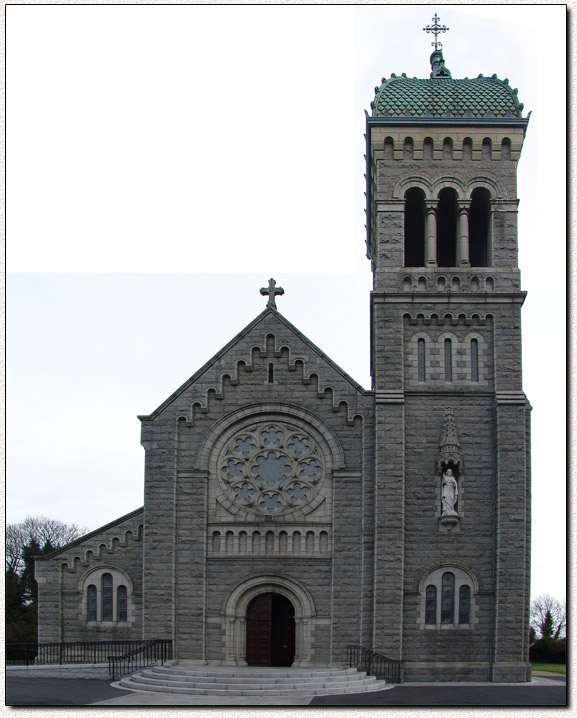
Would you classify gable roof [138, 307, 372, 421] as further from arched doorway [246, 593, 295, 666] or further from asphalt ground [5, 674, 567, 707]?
asphalt ground [5, 674, 567, 707]

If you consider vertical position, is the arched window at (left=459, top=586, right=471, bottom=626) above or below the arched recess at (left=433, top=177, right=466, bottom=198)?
below

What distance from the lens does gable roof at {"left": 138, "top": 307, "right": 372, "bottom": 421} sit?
101 ft

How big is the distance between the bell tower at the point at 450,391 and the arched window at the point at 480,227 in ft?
0.28

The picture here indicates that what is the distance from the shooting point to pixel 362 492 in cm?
2986

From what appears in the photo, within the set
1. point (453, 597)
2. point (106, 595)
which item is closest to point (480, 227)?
point (453, 597)

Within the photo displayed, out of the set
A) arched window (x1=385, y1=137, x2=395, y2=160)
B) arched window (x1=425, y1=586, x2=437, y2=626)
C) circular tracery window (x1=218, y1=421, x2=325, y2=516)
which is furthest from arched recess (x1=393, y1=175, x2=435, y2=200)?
arched window (x1=425, y1=586, x2=437, y2=626)

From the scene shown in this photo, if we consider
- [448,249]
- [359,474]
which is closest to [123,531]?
[359,474]

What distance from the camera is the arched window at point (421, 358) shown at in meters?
30.8

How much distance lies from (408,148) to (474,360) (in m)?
7.23

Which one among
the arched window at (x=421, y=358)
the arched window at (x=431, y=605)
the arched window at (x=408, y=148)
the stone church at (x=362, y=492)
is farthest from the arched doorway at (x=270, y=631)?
the arched window at (x=408, y=148)

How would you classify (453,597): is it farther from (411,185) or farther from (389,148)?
(389,148)

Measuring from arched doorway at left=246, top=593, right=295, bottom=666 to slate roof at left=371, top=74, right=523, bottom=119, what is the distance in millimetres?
15664

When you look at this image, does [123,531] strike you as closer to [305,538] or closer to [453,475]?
[305,538]

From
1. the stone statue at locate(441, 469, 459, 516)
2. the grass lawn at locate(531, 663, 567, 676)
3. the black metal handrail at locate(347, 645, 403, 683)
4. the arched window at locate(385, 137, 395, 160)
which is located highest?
the arched window at locate(385, 137, 395, 160)
